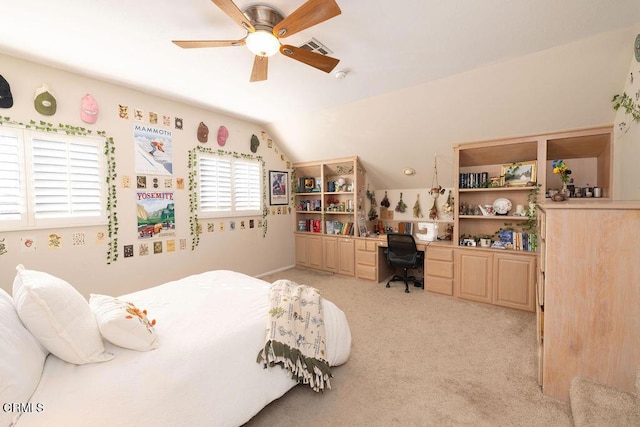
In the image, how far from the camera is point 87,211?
2.81 meters

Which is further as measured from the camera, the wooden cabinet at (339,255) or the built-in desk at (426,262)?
the wooden cabinet at (339,255)

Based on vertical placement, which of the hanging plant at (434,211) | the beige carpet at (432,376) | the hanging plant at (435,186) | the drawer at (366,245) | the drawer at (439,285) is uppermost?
the hanging plant at (435,186)

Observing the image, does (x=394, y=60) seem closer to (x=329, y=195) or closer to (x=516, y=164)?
(x=516, y=164)

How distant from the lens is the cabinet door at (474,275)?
3400mm

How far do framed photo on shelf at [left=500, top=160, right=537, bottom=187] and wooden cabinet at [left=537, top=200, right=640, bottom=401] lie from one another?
5.91ft

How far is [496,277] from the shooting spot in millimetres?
3336

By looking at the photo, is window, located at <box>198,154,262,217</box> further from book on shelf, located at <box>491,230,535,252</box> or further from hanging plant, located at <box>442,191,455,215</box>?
book on shelf, located at <box>491,230,535,252</box>

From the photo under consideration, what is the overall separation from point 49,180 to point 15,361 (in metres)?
2.27

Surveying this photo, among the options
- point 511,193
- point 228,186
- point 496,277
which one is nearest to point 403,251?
point 496,277

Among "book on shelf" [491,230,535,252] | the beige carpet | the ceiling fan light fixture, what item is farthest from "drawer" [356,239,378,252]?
the ceiling fan light fixture

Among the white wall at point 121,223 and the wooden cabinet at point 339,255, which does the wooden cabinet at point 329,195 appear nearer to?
the wooden cabinet at point 339,255

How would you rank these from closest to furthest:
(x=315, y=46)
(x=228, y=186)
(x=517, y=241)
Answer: (x=315, y=46)
(x=517, y=241)
(x=228, y=186)

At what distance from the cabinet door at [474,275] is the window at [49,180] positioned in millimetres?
4406

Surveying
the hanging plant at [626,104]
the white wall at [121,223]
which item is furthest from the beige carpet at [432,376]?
the white wall at [121,223]
